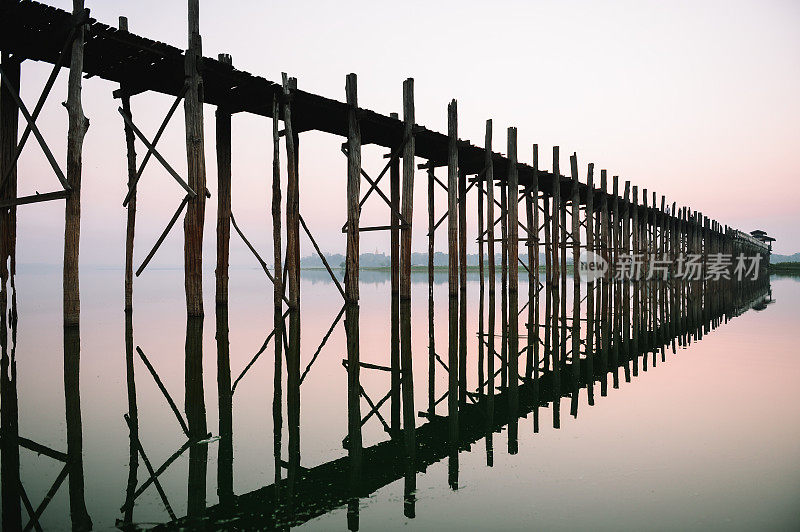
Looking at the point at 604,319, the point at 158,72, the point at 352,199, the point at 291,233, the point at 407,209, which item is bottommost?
the point at 604,319

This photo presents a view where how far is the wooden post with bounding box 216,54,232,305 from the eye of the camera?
35.1ft

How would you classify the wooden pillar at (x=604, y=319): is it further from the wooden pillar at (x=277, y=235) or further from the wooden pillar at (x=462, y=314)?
the wooden pillar at (x=277, y=235)

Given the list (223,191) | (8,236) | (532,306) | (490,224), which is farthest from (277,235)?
(532,306)

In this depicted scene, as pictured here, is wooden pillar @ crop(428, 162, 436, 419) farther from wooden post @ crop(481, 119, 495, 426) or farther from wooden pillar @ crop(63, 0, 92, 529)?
wooden pillar @ crop(63, 0, 92, 529)

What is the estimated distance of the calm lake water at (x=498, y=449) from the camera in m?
2.96

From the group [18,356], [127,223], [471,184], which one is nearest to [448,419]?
[18,356]

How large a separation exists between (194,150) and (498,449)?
23.1 ft

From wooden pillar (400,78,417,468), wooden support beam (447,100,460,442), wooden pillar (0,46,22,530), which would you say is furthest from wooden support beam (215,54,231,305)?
wooden support beam (447,100,460,442)

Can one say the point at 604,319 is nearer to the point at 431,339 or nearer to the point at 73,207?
the point at 431,339

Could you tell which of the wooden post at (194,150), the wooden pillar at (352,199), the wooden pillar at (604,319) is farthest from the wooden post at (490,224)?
the wooden post at (194,150)

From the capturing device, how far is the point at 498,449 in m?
4.11

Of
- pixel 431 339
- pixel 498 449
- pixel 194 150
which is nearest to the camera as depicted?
pixel 498 449

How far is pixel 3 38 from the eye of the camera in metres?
8.06

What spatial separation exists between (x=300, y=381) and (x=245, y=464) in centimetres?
274
